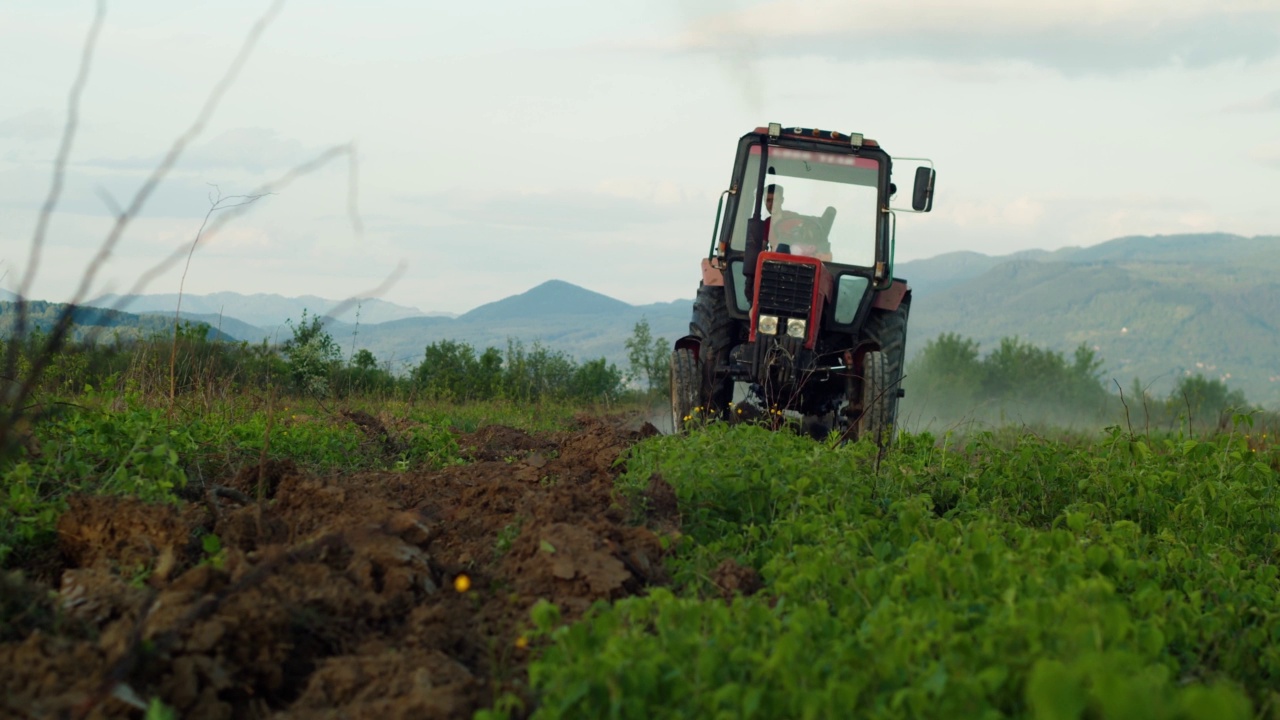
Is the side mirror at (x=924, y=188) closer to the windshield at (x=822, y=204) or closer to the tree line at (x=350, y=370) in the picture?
the windshield at (x=822, y=204)

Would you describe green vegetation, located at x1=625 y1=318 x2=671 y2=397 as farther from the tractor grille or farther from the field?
the field

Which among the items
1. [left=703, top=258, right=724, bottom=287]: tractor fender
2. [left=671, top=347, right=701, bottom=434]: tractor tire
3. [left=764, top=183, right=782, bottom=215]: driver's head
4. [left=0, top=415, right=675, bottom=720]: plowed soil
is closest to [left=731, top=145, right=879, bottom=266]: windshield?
[left=764, top=183, right=782, bottom=215]: driver's head

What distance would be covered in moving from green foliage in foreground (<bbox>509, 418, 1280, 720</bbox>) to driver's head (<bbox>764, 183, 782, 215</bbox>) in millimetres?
3420

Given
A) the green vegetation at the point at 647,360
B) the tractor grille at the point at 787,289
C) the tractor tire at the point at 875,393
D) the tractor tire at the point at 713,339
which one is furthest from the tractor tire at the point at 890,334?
the green vegetation at the point at 647,360

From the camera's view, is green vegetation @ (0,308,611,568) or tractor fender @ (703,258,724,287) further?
tractor fender @ (703,258,724,287)

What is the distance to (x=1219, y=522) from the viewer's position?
6203 millimetres

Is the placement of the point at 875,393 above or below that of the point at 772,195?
below

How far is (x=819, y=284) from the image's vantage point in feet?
30.5

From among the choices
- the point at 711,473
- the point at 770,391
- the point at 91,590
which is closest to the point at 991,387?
the point at 770,391

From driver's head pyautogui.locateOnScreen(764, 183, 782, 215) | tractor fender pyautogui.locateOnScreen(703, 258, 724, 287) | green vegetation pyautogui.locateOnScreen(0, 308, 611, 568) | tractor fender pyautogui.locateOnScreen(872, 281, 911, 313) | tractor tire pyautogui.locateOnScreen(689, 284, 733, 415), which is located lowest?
green vegetation pyautogui.locateOnScreen(0, 308, 611, 568)

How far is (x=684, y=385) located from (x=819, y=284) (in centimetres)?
140

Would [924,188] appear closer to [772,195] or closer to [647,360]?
[772,195]

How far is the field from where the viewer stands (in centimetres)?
288

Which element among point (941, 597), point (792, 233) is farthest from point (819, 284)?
point (941, 597)
